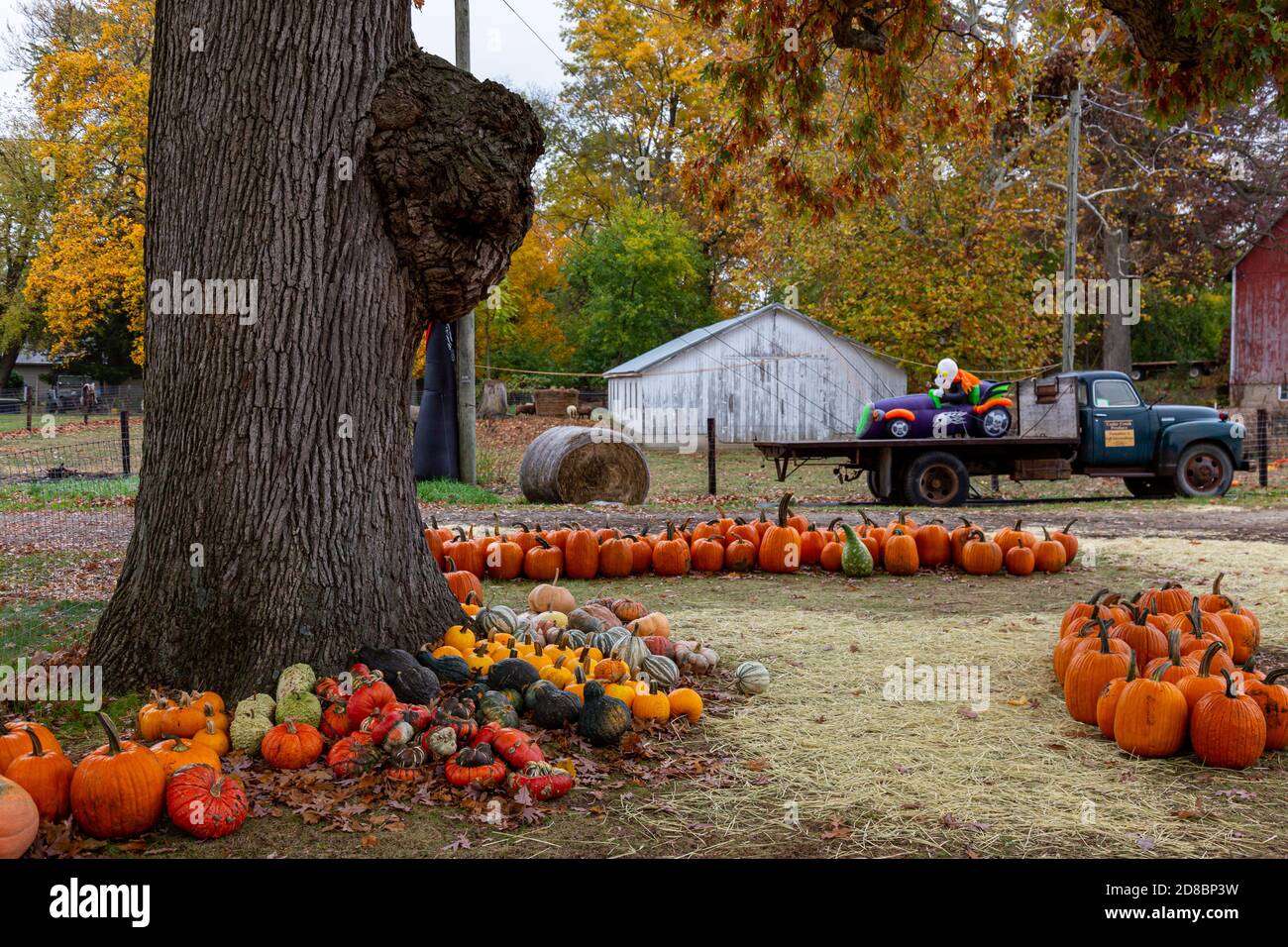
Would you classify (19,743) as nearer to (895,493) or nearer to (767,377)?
(895,493)

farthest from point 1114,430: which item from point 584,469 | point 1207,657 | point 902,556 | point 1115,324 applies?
point 1115,324

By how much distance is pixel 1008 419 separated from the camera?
1588cm

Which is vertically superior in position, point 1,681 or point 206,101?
point 206,101

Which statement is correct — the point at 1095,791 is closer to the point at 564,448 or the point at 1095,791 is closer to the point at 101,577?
the point at 101,577

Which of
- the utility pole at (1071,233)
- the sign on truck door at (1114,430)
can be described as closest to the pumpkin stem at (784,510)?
the sign on truck door at (1114,430)

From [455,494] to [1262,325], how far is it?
2690cm

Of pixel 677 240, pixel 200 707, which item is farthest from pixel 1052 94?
pixel 200 707

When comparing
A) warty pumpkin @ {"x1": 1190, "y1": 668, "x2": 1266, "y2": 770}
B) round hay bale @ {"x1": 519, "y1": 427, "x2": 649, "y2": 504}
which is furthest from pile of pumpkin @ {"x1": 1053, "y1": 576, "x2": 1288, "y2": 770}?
round hay bale @ {"x1": 519, "y1": 427, "x2": 649, "y2": 504}

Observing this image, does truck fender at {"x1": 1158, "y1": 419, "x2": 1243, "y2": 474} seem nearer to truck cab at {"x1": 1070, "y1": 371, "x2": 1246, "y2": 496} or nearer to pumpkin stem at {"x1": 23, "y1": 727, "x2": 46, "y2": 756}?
truck cab at {"x1": 1070, "y1": 371, "x2": 1246, "y2": 496}

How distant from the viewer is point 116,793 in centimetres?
345

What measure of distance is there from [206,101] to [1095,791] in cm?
481

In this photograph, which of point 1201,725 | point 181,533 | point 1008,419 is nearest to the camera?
point 1201,725

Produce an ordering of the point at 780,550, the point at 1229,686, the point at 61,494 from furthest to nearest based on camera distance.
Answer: the point at 61,494
the point at 780,550
the point at 1229,686

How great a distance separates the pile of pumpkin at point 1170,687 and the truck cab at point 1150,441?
36.6 feet
